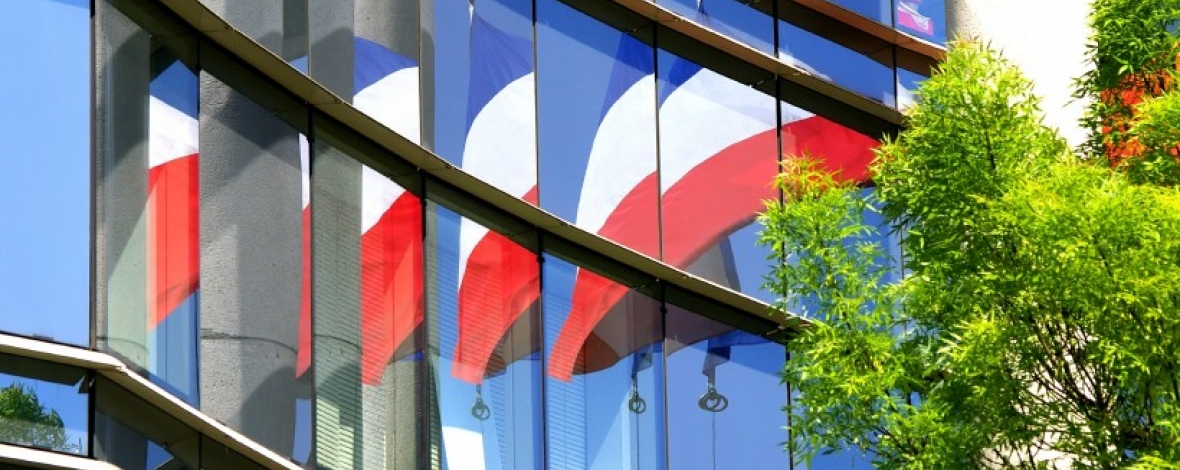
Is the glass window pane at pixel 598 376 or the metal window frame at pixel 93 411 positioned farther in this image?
the glass window pane at pixel 598 376

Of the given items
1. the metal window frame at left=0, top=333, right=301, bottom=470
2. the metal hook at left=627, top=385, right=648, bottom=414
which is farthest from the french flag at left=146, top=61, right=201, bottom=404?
the metal hook at left=627, top=385, right=648, bottom=414

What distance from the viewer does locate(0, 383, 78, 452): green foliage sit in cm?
1487

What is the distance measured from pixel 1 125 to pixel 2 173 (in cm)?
33

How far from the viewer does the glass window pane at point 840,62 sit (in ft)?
75.7

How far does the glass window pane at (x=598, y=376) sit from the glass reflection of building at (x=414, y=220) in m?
0.03

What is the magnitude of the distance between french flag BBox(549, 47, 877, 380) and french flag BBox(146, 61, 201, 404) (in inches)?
190

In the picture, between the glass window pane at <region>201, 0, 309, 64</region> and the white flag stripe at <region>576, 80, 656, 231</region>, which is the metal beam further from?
the white flag stripe at <region>576, 80, 656, 231</region>

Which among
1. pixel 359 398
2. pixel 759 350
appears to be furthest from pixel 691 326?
pixel 359 398

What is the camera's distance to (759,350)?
22.4 metres

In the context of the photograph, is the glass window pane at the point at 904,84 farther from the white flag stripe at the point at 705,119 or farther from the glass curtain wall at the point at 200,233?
the glass curtain wall at the point at 200,233

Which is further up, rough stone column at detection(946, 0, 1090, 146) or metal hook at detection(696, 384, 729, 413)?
rough stone column at detection(946, 0, 1090, 146)

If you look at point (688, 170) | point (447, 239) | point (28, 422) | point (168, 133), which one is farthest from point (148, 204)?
point (688, 170)

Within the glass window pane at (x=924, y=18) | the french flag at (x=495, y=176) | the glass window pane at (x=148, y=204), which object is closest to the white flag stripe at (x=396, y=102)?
the french flag at (x=495, y=176)

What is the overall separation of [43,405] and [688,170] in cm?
849
